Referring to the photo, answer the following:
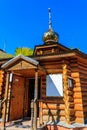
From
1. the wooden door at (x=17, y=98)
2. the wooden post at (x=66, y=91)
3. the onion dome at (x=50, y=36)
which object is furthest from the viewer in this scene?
the onion dome at (x=50, y=36)

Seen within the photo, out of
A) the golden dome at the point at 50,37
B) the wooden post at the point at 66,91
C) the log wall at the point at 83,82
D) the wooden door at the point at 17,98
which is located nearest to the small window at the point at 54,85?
the wooden post at the point at 66,91

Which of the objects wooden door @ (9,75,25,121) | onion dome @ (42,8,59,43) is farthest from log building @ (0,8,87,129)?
onion dome @ (42,8,59,43)

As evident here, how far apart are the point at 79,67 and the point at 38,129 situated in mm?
3727

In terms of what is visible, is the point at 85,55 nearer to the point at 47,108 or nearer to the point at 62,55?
the point at 62,55

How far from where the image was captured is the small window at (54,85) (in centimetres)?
789

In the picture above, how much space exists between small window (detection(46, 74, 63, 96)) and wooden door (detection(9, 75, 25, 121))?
1.88 meters

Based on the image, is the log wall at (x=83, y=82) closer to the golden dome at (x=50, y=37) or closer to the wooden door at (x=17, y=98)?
the wooden door at (x=17, y=98)

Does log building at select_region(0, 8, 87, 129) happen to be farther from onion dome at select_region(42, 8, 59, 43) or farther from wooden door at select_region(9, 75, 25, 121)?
onion dome at select_region(42, 8, 59, 43)

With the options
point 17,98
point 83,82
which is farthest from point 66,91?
point 17,98

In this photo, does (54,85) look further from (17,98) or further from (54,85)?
(17,98)

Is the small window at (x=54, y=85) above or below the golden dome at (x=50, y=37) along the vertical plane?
below

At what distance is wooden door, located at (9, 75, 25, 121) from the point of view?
28.0 ft

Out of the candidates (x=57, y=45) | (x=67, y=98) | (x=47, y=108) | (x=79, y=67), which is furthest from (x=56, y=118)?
(x=57, y=45)

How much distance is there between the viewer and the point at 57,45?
38.5ft
